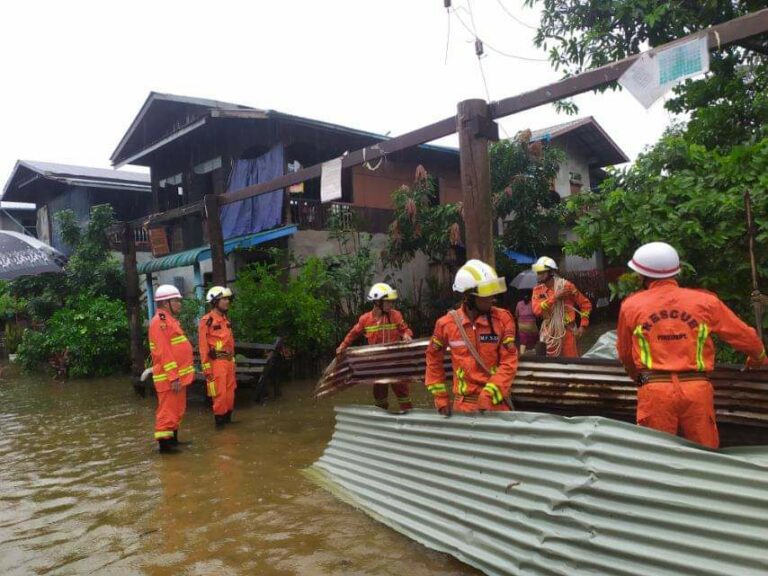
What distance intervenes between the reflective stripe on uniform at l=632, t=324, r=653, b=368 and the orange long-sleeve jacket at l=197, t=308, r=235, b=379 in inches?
209

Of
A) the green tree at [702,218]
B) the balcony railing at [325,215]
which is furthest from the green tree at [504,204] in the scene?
the green tree at [702,218]

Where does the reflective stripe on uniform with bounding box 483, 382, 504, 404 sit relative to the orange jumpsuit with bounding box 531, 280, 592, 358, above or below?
below

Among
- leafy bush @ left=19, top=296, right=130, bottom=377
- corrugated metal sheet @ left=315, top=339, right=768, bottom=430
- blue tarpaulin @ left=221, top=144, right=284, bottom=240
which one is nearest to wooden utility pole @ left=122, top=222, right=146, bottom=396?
leafy bush @ left=19, top=296, right=130, bottom=377

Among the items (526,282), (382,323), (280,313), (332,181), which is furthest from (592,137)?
(382,323)

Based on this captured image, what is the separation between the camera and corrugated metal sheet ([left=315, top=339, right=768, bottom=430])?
3.21 metres

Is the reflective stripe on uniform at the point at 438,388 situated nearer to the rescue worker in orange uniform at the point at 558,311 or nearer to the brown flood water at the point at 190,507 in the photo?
the brown flood water at the point at 190,507

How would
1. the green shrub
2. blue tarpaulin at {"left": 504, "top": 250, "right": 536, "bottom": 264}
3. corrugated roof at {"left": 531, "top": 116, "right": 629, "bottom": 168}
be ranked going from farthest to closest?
1. corrugated roof at {"left": 531, "top": 116, "right": 629, "bottom": 168}
2. blue tarpaulin at {"left": 504, "top": 250, "right": 536, "bottom": 264}
3. the green shrub

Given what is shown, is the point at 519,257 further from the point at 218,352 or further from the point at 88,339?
the point at 88,339

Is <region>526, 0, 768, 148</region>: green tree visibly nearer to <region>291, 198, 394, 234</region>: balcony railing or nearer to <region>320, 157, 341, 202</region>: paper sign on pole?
<region>320, 157, 341, 202</region>: paper sign on pole

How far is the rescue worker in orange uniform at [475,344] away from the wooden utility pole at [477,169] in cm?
124

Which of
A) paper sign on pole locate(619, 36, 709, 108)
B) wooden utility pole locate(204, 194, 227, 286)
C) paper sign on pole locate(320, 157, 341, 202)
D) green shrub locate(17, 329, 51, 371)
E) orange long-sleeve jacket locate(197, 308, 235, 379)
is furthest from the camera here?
green shrub locate(17, 329, 51, 371)

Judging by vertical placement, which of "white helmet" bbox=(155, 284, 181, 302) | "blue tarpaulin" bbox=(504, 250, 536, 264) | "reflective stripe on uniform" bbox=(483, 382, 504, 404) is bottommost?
"reflective stripe on uniform" bbox=(483, 382, 504, 404)

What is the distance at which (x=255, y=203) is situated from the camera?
1402 centimetres

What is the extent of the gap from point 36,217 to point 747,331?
84.5 ft
